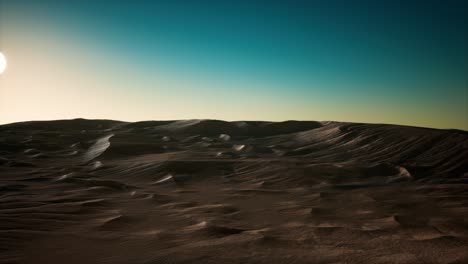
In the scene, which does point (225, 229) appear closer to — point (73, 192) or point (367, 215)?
point (367, 215)

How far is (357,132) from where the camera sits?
13.1 meters

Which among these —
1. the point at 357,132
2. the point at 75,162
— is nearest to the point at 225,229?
→ the point at 75,162

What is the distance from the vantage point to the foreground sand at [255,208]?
9.54 feet

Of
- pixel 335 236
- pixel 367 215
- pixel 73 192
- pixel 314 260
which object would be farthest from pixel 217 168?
pixel 314 260

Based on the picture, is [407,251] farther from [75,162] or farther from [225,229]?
[75,162]

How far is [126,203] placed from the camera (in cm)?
532

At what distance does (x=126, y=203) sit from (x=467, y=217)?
14.6 ft

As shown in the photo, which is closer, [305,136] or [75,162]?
[75,162]

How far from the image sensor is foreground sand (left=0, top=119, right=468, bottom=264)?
2908mm

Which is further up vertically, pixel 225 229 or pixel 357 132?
pixel 357 132

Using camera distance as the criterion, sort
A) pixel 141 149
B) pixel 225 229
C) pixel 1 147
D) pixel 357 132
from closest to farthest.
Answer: pixel 225 229
pixel 357 132
pixel 141 149
pixel 1 147

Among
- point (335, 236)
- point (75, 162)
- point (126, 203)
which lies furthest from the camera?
point (75, 162)

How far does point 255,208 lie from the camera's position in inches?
192

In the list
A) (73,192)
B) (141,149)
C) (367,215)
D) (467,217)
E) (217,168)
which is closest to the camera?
(467,217)
